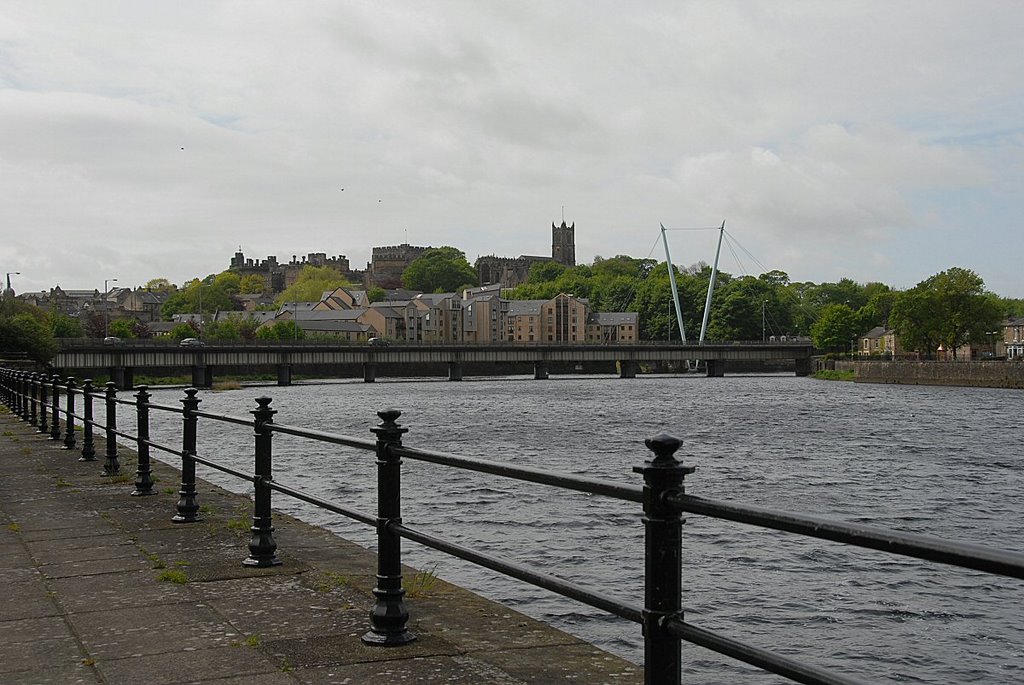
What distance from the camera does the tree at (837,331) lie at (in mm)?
169125

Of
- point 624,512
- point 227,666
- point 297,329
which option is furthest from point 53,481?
point 297,329

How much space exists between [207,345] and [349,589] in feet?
370

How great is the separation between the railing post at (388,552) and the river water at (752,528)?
161 centimetres

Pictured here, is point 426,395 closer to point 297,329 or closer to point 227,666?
point 297,329

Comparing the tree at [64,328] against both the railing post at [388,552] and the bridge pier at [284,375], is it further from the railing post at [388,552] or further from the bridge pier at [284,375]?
the railing post at [388,552]

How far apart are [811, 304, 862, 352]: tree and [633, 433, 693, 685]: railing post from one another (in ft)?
560

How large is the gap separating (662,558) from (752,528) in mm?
20575

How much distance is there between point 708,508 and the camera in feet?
12.4

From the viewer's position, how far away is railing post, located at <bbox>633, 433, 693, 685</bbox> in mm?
4004

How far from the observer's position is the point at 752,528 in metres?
24.0

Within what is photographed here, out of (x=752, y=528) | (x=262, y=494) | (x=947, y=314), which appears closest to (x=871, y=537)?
(x=262, y=494)

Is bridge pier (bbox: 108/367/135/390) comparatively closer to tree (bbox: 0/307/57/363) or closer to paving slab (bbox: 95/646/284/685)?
tree (bbox: 0/307/57/363)

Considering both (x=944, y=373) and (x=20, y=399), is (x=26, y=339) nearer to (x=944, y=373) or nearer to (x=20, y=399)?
(x=20, y=399)

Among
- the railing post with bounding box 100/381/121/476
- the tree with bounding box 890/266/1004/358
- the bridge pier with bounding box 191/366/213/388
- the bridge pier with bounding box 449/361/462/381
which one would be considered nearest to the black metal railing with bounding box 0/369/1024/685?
the railing post with bounding box 100/381/121/476
